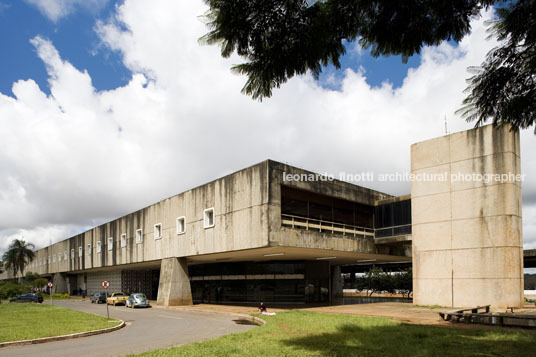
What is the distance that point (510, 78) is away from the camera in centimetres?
650

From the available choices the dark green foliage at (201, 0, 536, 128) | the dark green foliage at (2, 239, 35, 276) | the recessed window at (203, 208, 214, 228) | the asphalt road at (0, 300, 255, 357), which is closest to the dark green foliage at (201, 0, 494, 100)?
the dark green foliage at (201, 0, 536, 128)

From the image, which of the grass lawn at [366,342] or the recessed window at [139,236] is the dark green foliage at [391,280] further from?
the grass lawn at [366,342]

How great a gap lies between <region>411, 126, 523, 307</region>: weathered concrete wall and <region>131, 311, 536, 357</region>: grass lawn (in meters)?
8.12

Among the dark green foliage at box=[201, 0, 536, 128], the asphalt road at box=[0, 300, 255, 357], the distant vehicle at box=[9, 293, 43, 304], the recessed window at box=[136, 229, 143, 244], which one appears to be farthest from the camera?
the distant vehicle at box=[9, 293, 43, 304]

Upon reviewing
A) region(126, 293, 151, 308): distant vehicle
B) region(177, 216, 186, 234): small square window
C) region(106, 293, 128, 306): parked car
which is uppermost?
region(177, 216, 186, 234): small square window

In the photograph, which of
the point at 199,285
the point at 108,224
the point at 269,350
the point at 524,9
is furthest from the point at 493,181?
the point at 108,224

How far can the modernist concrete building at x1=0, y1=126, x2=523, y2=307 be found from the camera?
877 inches

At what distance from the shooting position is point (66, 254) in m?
61.1

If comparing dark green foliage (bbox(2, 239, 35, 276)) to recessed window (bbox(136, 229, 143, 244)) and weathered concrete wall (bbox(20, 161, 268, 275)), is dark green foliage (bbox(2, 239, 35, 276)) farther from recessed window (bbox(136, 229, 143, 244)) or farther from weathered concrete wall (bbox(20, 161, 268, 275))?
recessed window (bbox(136, 229, 143, 244))

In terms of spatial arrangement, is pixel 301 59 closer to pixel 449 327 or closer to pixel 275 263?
pixel 449 327

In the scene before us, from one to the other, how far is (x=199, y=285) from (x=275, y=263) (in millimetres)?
11602

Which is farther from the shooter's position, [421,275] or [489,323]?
[421,275]

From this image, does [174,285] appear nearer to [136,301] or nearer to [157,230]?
[136,301]

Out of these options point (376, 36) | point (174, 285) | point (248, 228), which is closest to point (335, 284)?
point (174, 285)
